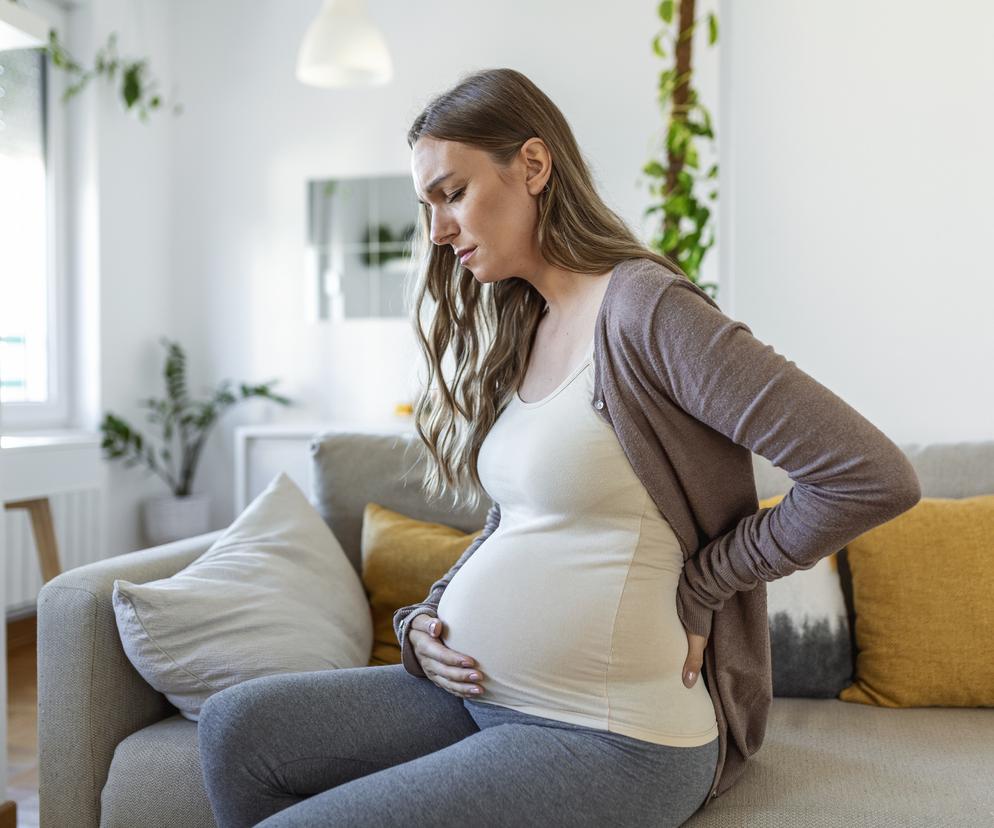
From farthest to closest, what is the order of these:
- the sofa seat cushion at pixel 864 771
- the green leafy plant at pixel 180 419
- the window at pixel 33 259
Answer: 1. the green leafy plant at pixel 180 419
2. the window at pixel 33 259
3. the sofa seat cushion at pixel 864 771

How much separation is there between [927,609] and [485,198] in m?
0.98

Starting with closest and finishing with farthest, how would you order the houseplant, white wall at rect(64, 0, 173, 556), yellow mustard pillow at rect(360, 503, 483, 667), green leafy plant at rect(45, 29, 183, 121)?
yellow mustard pillow at rect(360, 503, 483, 667)
green leafy plant at rect(45, 29, 183, 121)
white wall at rect(64, 0, 173, 556)
the houseplant

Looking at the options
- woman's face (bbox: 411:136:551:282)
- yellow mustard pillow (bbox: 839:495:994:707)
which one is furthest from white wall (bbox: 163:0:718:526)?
woman's face (bbox: 411:136:551:282)

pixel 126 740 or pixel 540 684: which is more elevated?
pixel 540 684

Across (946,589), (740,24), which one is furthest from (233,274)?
(946,589)

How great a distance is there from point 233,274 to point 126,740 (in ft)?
11.5

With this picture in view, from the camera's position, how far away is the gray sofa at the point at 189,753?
1209mm

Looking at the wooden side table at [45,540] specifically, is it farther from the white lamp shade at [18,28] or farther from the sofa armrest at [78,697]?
the sofa armrest at [78,697]

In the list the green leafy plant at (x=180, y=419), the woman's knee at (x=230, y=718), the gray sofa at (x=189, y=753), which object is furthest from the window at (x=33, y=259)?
the woman's knee at (x=230, y=718)

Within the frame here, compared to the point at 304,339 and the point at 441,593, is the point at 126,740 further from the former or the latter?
the point at 304,339

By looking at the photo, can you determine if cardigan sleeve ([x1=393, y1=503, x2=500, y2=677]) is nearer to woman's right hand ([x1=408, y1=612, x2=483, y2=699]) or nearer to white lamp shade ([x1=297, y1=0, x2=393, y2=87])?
woman's right hand ([x1=408, y1=612, x2=483, y2=699])

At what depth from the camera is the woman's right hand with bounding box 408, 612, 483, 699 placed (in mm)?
1161

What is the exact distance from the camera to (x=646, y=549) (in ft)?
3.60

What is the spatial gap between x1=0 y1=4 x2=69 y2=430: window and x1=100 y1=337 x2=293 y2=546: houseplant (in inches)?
11.0
